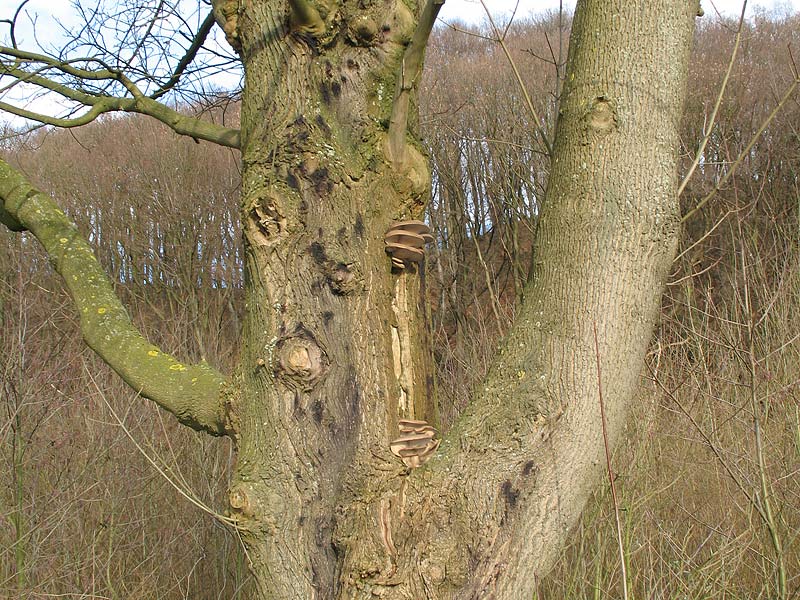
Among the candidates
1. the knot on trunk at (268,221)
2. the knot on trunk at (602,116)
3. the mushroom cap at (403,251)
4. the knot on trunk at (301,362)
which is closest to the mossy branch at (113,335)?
the knot on trunk at (301,362)

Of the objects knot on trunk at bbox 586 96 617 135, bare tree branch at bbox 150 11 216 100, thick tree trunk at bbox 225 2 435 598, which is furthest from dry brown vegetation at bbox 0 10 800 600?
bare tree branch at bbox 150 11 216 100

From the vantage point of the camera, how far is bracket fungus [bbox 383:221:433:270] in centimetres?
172

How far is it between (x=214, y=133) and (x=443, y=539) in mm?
1404

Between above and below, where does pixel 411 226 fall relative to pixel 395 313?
above

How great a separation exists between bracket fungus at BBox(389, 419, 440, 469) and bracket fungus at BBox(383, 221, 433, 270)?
1.21 ft

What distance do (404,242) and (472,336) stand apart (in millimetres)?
3305

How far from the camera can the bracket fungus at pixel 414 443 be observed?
163 centimetres

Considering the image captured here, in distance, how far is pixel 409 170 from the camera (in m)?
1.79

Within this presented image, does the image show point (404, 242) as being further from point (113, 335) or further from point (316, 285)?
point (113, 335)

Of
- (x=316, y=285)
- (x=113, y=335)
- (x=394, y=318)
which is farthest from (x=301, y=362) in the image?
(x=113, y=335)

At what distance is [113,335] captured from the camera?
1.94 meters

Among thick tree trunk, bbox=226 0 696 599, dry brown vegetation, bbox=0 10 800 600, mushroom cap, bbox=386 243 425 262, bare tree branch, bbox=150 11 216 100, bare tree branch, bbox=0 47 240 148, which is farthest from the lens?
dry brown vegetation, bbox=0 10 800 600

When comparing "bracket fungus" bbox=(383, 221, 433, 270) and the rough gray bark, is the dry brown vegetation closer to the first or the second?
the rough gray bark

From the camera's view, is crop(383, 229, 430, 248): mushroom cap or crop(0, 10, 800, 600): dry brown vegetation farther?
crop(0, 10, 800, 600): dry brown vegetation
